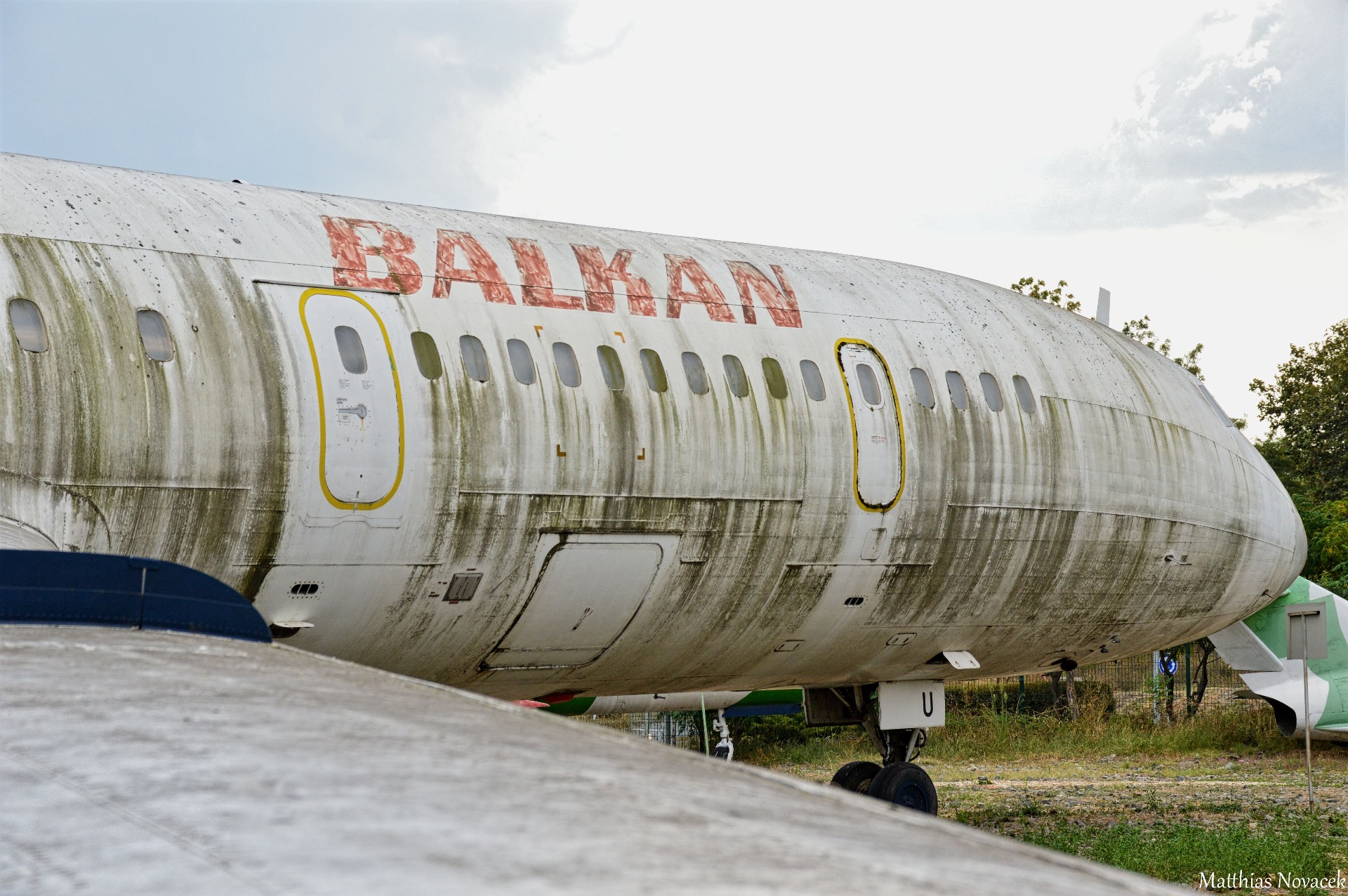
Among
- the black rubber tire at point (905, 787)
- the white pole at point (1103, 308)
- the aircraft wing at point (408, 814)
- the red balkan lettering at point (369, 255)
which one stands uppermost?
the white pole at point (1103, 308)

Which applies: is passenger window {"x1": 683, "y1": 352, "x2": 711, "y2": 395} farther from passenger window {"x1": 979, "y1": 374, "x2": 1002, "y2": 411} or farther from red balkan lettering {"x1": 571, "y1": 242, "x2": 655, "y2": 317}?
passenger window {"x1": 979, "y1": 374, "x2": 1002, "y2": 411}

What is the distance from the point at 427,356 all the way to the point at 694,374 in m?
2.20

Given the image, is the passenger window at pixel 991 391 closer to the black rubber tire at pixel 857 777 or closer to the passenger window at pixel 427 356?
the black rubber tire at pixel 857 777

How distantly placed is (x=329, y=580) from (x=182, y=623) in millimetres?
3918

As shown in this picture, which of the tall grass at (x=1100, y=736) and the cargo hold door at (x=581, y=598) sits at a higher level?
the cargo hold door at (x=581, y=598)

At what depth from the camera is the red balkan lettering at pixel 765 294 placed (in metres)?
11.3

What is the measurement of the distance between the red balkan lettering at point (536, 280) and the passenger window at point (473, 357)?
0.64 metres

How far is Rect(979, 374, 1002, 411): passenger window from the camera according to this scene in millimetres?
12172

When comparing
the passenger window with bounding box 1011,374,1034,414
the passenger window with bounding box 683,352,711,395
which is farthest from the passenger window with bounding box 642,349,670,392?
the passenger window with bounding box 1011,374,1034,414

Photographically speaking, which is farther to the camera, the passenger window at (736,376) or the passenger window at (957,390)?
the passenger window at (957,390)

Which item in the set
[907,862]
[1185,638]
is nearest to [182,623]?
[907,862]

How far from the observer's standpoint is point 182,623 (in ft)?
16.1

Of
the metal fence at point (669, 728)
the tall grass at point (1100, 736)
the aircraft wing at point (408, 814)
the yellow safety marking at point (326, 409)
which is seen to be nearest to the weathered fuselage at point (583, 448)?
the yellow safety marking at point (326, 409)

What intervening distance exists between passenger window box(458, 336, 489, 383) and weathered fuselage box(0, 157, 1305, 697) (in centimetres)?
3
